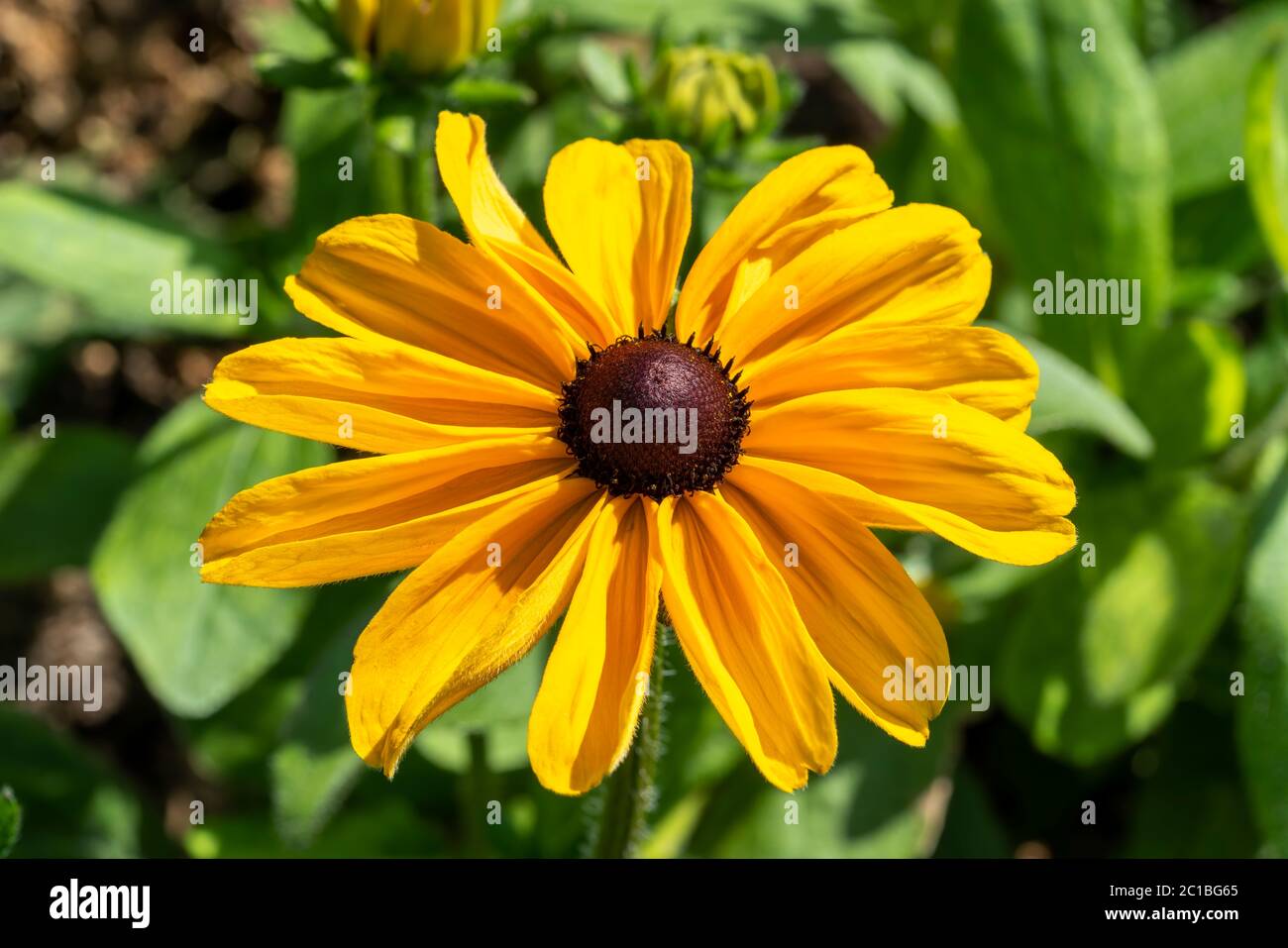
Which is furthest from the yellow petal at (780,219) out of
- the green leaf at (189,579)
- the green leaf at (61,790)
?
the green leaf at (61,790)

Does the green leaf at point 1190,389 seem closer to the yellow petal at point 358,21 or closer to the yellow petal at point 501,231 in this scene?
the yellow petal at point 501,231

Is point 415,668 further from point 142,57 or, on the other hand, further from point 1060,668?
point 142,57

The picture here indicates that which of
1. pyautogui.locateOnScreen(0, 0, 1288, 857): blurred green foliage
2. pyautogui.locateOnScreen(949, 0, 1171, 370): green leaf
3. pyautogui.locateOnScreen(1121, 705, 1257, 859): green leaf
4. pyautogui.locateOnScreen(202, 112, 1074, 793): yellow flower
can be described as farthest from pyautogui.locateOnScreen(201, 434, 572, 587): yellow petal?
pyautogui.locateOnScreen(1121, 705, 1257, 859): green leaf

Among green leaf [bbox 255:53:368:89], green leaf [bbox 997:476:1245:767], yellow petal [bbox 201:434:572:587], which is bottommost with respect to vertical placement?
green leaf [bbox 997:476:1245:767]

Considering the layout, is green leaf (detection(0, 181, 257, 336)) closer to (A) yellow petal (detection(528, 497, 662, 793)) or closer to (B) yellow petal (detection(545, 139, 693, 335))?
(B) yellow petal (detection(545, 139, 693, 335))
